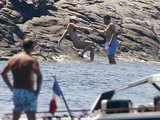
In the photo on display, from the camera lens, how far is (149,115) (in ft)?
40.9

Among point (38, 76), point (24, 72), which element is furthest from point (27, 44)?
point (38, 76)

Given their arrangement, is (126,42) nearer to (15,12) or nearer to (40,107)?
(15,12)

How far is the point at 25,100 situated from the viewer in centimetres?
1192

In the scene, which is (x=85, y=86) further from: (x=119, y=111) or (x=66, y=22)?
(x=66, y=22)

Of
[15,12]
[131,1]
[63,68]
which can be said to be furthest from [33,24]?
[63,68]

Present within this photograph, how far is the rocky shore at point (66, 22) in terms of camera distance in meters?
41.9

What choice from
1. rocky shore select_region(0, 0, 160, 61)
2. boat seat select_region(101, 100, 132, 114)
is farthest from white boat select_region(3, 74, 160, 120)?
rocky shore select_region(0, 0, 160, 61)

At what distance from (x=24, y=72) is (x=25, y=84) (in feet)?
0.77

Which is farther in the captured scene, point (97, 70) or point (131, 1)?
point (131, 1)

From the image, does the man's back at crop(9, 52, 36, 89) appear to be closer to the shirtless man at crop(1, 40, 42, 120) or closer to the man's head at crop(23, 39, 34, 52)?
the shirtless man at crop(1, 40, 42, 120)

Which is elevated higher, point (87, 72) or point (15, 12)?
point (87, 72)

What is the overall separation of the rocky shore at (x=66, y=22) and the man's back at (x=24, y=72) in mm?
26420

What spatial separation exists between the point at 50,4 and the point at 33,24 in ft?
13.6

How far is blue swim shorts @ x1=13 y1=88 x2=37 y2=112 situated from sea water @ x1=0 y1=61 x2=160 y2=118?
17.8 ft
